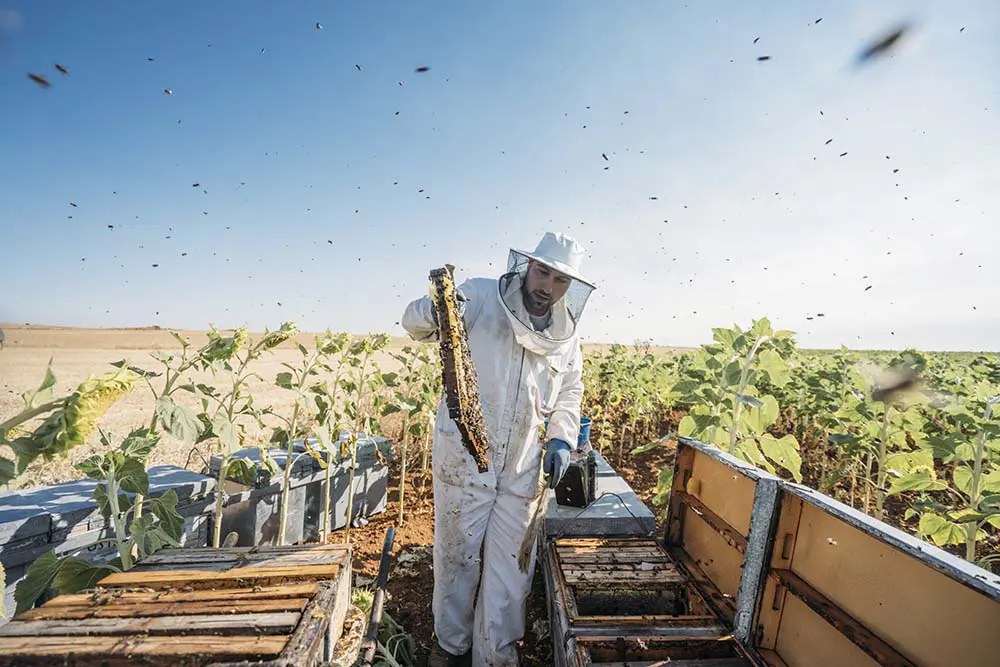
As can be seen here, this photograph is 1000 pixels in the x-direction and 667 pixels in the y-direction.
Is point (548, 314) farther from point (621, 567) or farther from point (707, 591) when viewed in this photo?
point (707, 591)

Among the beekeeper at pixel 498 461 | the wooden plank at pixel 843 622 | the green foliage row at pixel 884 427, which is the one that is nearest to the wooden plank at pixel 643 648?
the wooden plank at pixel 843 622

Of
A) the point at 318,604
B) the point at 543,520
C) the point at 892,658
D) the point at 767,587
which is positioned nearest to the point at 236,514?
the point at 543,520

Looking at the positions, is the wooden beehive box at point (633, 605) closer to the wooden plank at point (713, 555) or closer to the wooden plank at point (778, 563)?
the wooden plank at point (713, 555)

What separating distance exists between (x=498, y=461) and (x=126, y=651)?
7.06 feet

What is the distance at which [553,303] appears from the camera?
335 cm

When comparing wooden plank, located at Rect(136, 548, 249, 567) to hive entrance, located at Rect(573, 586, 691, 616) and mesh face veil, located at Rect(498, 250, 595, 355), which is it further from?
hive entrance, located at Rect(573, 586, 691, 616)

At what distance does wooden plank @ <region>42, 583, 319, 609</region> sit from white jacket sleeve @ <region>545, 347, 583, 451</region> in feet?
7.16

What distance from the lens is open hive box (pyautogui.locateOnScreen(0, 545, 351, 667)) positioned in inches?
53.8

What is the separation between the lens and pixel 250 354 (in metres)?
3.19

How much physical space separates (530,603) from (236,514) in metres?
2.67

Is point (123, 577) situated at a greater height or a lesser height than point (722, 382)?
lesser

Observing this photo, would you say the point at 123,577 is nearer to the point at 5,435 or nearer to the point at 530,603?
the point at 5,435

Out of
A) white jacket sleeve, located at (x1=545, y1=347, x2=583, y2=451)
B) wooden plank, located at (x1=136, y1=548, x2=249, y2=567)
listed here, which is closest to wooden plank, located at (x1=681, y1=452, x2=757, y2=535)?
white jacket sleeve, located at (x1=545, y1=347, x2=583, y2=451)

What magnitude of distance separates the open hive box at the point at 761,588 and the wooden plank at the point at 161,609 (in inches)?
54.6
